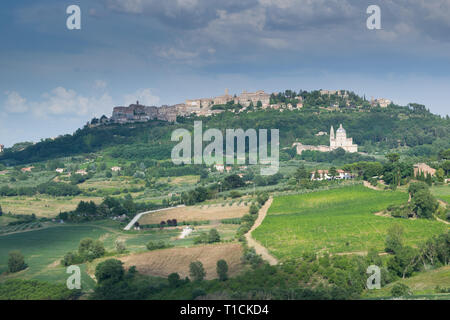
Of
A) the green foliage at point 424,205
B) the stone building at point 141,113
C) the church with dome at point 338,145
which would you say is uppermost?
the stone building at point 141,113

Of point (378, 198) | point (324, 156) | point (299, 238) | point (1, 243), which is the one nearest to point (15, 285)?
point (1, 243)

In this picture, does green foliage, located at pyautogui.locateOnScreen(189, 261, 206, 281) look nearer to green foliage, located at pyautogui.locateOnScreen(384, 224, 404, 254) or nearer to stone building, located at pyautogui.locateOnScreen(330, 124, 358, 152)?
green foliage, located at pyautogui.locateOnScreen(384, 224, 404, 254)

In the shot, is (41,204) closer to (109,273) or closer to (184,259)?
(184,259)

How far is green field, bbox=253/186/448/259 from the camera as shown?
29062 mm

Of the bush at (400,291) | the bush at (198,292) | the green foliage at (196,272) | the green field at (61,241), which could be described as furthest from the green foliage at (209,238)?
the bush at (400,291)

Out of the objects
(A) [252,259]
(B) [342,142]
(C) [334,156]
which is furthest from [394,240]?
(B) [342,142]

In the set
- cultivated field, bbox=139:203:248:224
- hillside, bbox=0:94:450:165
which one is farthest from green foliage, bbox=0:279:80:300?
hillside, bbox=0:94:450:165

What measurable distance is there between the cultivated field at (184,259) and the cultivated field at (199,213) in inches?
377

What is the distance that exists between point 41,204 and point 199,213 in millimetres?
18663

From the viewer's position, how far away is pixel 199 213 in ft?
137

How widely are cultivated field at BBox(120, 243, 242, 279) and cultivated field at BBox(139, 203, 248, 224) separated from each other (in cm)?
958

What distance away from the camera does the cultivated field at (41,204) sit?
4884 centimetres

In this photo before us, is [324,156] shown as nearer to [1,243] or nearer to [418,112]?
[418,112]

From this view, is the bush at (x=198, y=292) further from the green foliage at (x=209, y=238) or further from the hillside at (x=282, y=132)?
the hillside at (x=282, y=132)
